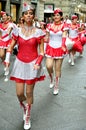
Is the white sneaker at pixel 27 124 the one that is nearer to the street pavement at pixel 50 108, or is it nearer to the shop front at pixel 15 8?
the street pavement at pixel 50 108

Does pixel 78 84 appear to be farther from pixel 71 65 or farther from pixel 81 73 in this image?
pixel 71 65

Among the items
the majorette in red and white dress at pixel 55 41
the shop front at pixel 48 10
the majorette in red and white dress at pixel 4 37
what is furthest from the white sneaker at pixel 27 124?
the shop front at pixel 48 10

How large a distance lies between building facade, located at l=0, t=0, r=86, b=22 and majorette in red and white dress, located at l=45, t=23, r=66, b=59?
20.4 m

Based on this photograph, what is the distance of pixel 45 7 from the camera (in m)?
51.0

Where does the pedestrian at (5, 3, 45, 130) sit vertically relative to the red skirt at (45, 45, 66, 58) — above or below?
above

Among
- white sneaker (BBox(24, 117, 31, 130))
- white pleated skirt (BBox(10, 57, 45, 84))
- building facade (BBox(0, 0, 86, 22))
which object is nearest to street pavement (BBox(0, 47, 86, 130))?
white sneaker (BBox(24, 117, 31, 130))

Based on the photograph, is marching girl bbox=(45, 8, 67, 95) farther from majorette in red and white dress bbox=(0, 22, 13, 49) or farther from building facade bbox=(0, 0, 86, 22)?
building facade bbox=(0, 0, 86, 22)

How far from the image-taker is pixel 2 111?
7164 millimetres

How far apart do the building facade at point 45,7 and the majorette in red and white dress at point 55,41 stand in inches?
802

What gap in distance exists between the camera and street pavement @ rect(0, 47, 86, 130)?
21.1 ft

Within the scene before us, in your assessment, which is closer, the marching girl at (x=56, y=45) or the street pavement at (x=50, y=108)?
the street pavement at (x=50, y=108)

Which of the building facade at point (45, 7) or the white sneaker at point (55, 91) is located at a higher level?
the white sneaker at point (55, 91)

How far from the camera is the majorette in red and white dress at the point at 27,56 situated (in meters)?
6.07

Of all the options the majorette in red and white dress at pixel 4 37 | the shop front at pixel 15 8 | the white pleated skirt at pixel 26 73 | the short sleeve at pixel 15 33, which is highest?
the short sleeve at pixel 15 33
